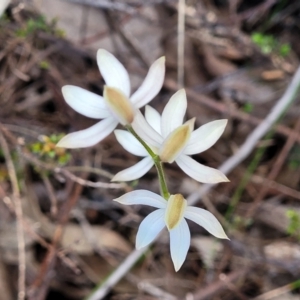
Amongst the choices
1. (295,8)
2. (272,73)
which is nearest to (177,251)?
(272,73)

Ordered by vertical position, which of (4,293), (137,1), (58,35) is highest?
(137,1)

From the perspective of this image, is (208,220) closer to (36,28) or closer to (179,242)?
(179,242)

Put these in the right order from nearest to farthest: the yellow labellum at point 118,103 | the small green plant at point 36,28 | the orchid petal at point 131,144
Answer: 1. the yellow labellum at point 118,103
2. the orchid petal at point 131,144
3. the small green plant at point 36,28

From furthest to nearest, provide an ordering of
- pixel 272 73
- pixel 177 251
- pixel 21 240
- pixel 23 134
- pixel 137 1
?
1. pixel 272 73
2. pixel 137 1
3. pixel 23 134
4. pixel 21 240
5. pixel 177 251

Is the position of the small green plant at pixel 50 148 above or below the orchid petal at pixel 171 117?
below

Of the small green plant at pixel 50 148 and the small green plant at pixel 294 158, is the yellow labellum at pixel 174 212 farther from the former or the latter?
the small green plant at pixel 294 158

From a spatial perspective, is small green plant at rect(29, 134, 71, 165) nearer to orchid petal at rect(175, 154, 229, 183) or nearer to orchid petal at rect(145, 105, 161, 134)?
orchid petal at rect(145, 105, 161, 134)

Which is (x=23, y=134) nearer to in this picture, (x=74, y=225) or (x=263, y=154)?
(x=74, y=225)

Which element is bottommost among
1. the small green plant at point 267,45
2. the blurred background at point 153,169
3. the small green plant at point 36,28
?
the blurred background at point 153,169

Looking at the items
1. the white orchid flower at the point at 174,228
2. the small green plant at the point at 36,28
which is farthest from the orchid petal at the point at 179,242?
the small green plant at the point at 36,28
